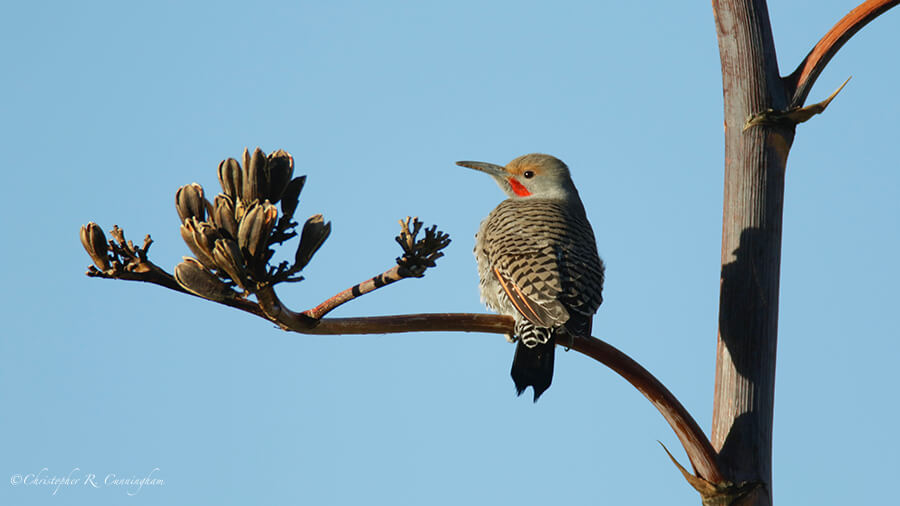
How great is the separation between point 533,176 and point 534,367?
2.73 metres

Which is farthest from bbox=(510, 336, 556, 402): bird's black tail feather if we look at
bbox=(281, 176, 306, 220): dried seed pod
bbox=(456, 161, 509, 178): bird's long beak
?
bbox=(456, 161, 509, 178): bird's long beak

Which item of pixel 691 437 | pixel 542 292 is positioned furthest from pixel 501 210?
pixel 691 437

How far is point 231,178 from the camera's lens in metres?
2.45

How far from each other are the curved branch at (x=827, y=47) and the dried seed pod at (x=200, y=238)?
180cm

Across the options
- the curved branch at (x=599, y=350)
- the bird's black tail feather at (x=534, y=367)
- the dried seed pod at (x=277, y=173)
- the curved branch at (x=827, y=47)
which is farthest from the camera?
the bird's black tail feather at (x=534, y=367)

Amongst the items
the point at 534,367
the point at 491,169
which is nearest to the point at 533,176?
the point at 491,169

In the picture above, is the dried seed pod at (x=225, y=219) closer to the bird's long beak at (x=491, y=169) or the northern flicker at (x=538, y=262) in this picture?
the northern flicker at (x=538, y=262)

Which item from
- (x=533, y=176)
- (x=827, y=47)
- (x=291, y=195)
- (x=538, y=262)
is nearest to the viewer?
(x=291, y=195)

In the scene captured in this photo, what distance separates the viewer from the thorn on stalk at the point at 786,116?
2.75m

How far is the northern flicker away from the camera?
13.3ft

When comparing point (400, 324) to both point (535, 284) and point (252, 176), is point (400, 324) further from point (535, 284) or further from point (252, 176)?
point (535, 284)

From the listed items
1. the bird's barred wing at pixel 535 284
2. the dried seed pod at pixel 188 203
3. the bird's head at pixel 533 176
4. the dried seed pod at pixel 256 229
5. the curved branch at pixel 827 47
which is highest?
the bird's head at pixel 533 176

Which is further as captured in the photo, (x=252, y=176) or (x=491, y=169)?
(x=491, y=169)

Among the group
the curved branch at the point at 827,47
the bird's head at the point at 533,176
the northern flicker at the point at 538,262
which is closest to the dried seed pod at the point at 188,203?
the northern flicker at the point at 538,262
